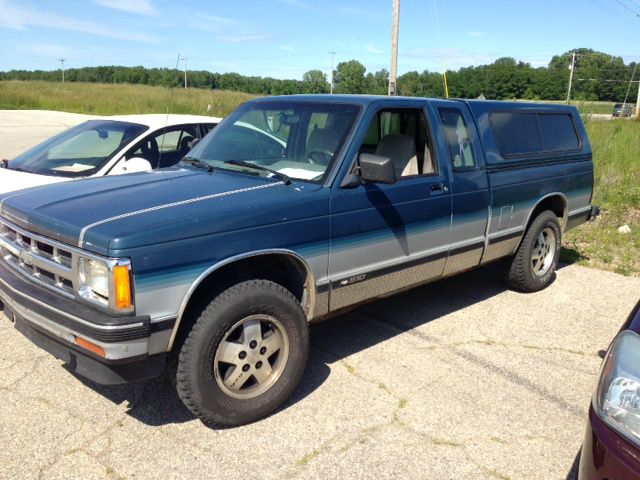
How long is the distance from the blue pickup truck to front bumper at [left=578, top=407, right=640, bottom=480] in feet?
5.93

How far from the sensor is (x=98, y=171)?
19.2 ft

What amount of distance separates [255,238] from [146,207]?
62 centimetres

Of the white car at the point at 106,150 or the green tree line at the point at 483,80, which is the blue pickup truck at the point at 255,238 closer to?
the white car at the point at 106,150

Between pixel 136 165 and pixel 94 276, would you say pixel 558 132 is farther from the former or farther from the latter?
pixel 94 276

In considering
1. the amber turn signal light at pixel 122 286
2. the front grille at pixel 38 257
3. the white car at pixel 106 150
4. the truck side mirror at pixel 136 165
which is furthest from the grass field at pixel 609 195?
the amber turn signal light at pixel 122 286

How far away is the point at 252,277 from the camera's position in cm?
352

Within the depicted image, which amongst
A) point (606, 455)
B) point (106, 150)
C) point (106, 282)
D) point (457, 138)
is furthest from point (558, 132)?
point (106, 282)

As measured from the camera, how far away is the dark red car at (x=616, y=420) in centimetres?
195

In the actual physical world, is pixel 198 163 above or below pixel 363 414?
above

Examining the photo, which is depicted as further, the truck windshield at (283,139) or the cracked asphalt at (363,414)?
the truck windshield at (283,139)

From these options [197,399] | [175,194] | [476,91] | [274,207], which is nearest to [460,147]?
[274,207]

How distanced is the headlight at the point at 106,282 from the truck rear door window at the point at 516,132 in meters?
3.58

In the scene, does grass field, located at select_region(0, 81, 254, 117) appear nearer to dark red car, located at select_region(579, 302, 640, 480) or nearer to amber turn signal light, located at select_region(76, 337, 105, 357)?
amber turn signal light, located at select_region(76, 337, 105, 357)

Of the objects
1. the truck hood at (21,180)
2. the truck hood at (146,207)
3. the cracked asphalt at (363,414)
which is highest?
the truck hood at (146,207)
